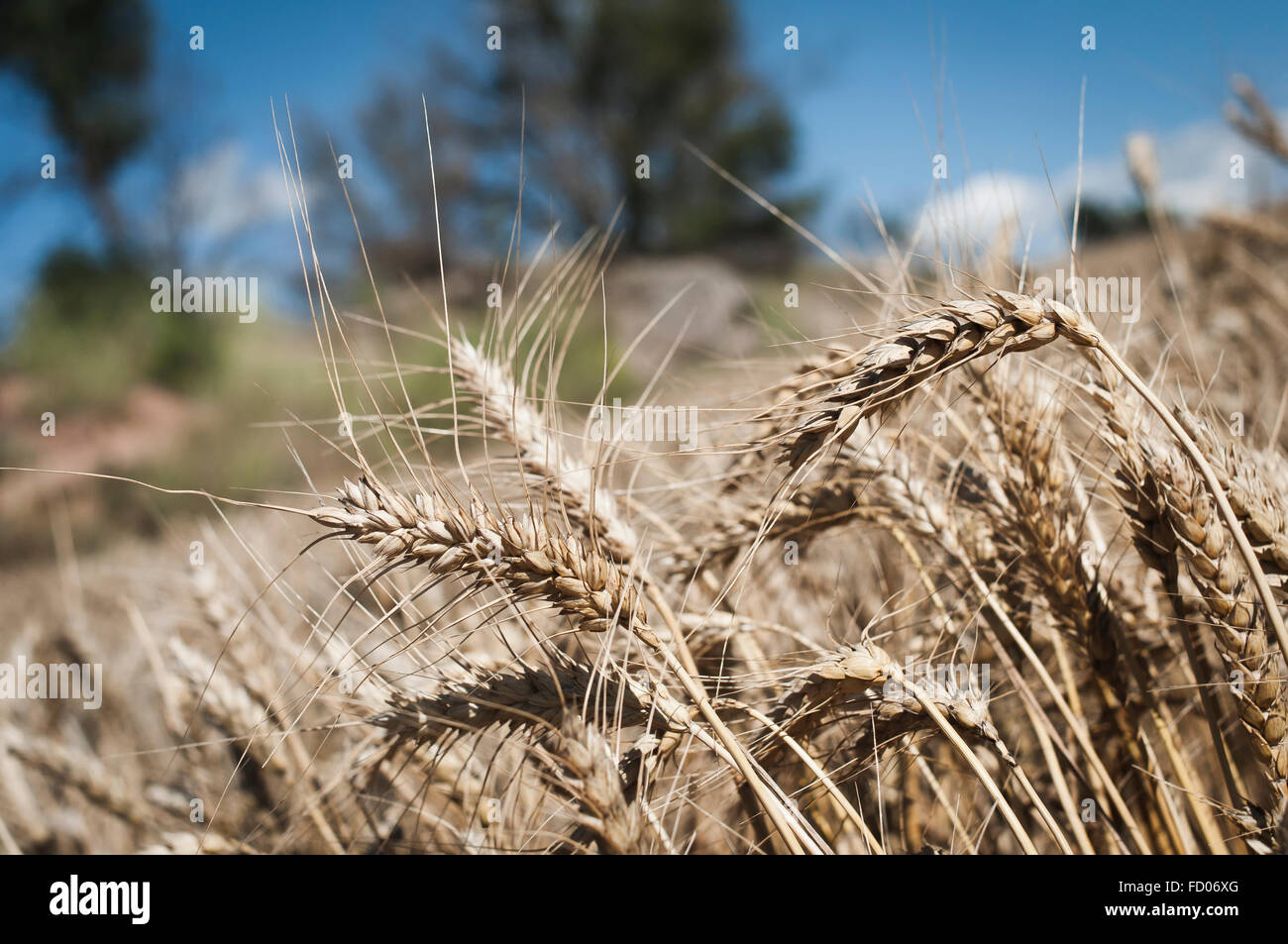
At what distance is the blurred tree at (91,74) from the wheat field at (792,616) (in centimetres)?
1458

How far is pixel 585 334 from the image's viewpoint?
29.1 feet

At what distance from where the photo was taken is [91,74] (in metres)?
12.5

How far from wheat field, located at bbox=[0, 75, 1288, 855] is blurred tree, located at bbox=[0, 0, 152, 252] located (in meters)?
14.6

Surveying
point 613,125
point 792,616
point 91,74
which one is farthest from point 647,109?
point 792,616

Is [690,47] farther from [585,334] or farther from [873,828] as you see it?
[873,828]

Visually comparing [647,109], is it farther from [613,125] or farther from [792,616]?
[792,616]

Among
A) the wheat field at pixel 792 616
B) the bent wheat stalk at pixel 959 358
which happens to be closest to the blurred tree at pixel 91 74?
the wheat field at pixel 792 616

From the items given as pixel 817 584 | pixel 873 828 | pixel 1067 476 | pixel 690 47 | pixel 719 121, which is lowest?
pixel 873 828

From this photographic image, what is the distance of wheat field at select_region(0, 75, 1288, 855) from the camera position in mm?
726

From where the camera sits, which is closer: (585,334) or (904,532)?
(904,532)

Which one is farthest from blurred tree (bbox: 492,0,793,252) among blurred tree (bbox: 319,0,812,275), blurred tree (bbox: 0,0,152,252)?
blurred tree (bbox: 0,0,152,252)
